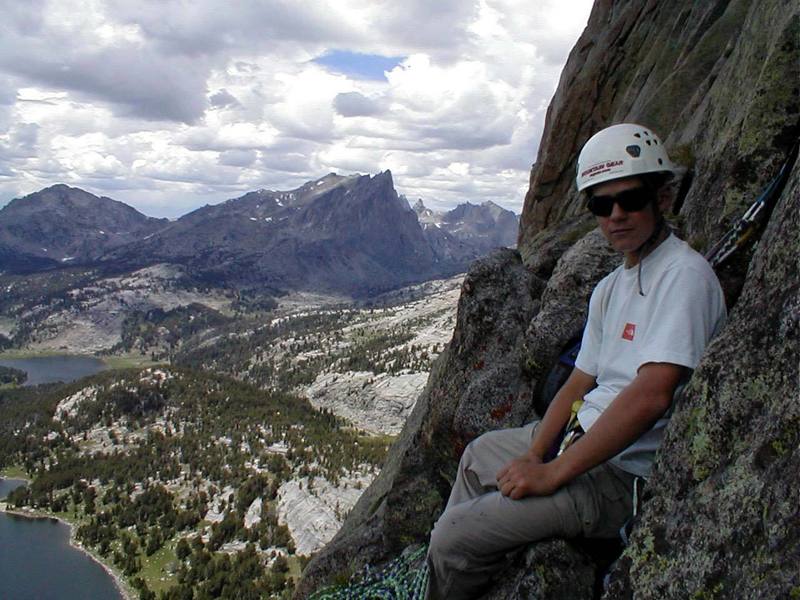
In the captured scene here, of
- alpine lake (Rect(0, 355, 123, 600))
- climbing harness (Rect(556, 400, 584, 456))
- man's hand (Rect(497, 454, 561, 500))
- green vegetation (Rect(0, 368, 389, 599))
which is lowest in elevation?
alpine lake (Rect(0, 355, 123, 600))

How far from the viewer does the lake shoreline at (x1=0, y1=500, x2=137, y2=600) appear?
116 m

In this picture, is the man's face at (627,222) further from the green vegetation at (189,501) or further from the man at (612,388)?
the green vegetation at (189,501)

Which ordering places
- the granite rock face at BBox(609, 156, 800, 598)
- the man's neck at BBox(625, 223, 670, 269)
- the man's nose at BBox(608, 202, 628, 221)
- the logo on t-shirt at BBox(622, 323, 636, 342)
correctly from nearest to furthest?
the granite rock face at BBox(609, 156, 800, 598), the logo on t-shirt at BBox(622, 323, 636, 342), the man's neck at BBox(625, 223, 670, 269), the man's nose at BBox(608, 202, 628, 221)

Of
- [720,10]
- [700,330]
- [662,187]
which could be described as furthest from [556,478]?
[720,10]

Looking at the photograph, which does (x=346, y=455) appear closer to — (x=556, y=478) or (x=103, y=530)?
(x=103, y=530)

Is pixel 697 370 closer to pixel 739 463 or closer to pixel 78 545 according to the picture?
pixel 739 463

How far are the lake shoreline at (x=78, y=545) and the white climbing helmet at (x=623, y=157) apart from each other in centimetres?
12985

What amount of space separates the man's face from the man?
0.01 metres

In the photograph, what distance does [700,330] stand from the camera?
623 centimetres

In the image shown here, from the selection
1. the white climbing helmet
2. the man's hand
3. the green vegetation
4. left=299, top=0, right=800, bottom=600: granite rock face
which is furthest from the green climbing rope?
the green vegetation

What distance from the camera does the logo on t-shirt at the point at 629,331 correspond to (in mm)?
6863

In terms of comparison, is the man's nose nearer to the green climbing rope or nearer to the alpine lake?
the green climbing rope

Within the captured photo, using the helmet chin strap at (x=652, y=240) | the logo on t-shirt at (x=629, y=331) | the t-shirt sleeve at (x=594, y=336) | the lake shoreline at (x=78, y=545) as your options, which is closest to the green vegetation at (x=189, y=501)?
the lake shoreline at (x=78, y=545)

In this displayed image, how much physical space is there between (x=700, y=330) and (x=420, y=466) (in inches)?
454
